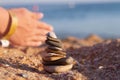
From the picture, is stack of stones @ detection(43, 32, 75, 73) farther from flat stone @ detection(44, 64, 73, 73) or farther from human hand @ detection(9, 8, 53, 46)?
human hand @ detection(9, 8, 53, 46)

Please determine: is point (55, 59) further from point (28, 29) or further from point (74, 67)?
point (28, 29)

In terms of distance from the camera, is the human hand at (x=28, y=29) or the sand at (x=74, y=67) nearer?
the sand at (x=74, y=67)

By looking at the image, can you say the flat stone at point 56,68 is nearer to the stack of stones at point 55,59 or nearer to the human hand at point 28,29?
the stack of stones at point 55,59

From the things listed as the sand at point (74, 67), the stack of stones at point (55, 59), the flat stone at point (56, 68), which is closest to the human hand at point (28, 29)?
the sand at point (74, 67)

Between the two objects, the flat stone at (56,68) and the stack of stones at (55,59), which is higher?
the stack of stones at (55,59)

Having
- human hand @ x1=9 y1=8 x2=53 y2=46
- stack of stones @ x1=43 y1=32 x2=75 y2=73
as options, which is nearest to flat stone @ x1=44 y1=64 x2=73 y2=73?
stack of stones @ x1=43 y1=32 x2=75 y2=73

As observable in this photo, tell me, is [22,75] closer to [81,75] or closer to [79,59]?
[81,75]

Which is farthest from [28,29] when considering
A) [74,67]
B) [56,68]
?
[56,68]
